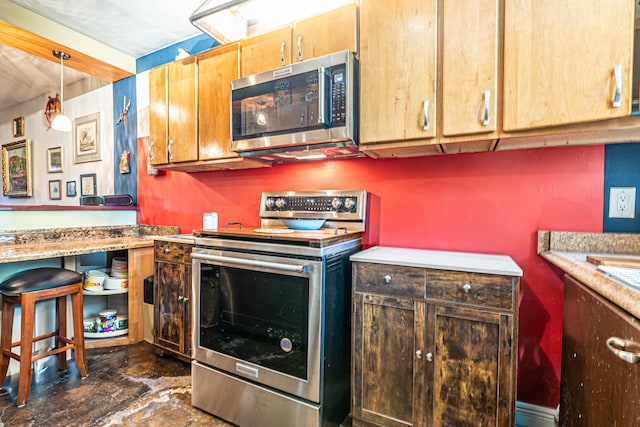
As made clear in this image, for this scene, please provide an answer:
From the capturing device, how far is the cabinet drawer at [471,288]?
120 cm

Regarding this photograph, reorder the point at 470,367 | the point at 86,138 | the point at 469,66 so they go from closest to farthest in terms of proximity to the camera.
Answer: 1. the point at 470,367
2. the point at 469,66
3. the point at 86,138

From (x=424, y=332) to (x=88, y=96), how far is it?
4.52 metres

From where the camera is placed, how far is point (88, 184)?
12.1 feet

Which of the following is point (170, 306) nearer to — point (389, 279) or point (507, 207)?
point (389, 279)

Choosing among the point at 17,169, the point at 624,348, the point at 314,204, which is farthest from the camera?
the point at 17,169

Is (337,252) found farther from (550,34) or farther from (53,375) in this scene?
(53,375)

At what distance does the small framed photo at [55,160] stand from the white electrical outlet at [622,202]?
5797 millimetres

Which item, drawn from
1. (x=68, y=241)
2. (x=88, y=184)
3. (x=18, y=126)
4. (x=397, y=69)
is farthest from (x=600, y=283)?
(x=18, y=126)

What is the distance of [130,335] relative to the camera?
2.51m

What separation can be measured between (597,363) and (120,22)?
12.2 ft

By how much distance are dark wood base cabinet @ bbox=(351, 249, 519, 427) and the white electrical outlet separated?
749 mm

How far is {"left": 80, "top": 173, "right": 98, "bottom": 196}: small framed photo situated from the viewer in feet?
11.9

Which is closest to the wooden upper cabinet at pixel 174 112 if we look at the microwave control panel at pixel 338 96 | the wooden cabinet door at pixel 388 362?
the microwave control panel at pixel 338 96

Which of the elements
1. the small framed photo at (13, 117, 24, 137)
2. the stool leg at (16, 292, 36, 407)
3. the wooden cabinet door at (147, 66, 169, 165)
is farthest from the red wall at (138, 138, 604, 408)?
the small framed photo at (13, 117, 24, 137)
